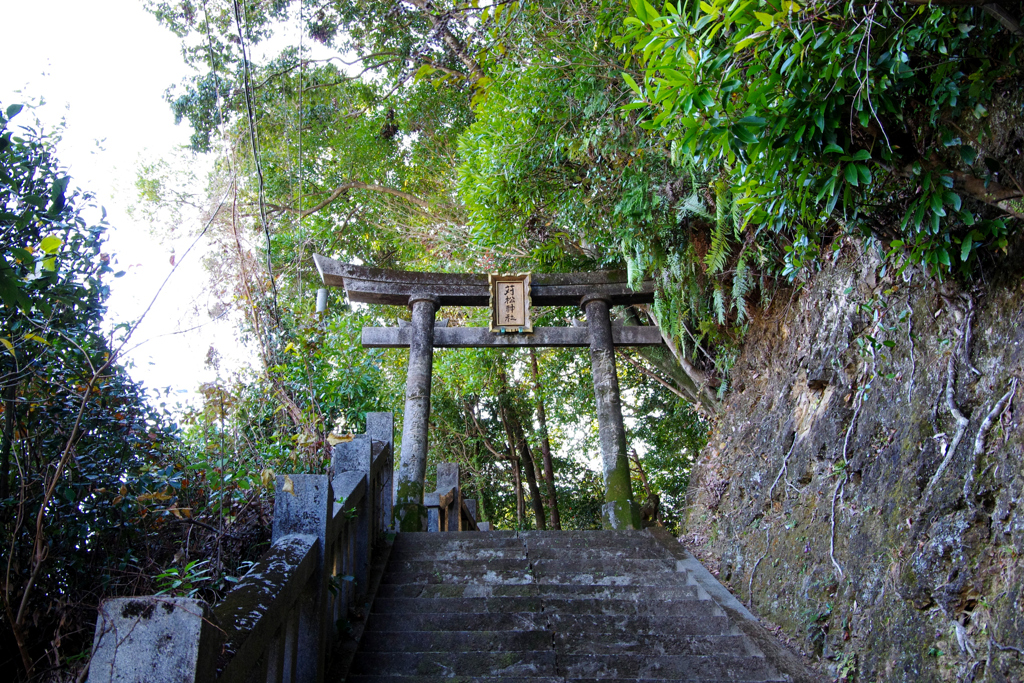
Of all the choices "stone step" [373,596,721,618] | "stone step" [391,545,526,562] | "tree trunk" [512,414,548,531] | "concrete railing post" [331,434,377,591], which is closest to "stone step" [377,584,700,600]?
"stone step" [373,596,721,618]

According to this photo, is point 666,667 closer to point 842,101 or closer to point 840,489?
point 840,489

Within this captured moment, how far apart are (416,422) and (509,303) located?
2002 millimetres

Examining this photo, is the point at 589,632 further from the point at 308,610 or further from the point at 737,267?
the point at 737,267

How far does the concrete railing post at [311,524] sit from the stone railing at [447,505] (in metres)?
5.92

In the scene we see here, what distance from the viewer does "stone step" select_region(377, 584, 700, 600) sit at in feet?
15.3

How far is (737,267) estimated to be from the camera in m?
6.53

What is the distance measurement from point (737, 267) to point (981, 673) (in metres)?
4.30

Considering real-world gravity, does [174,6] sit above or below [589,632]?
above

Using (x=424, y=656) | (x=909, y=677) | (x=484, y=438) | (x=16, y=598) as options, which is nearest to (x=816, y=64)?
(x=909, y=677)

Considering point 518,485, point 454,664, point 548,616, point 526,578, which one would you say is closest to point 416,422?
point 526,578

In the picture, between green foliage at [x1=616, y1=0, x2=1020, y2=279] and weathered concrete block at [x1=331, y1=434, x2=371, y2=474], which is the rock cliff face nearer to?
green foliage at [x1=616, y1=0, x2=1020, y2=279]

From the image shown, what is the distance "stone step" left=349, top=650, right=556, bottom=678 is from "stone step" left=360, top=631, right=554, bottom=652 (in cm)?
14

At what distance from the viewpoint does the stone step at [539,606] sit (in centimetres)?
441

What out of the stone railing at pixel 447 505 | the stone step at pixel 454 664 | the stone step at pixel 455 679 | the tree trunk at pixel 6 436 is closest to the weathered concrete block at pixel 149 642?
the tree trunk at pixel 6 436
